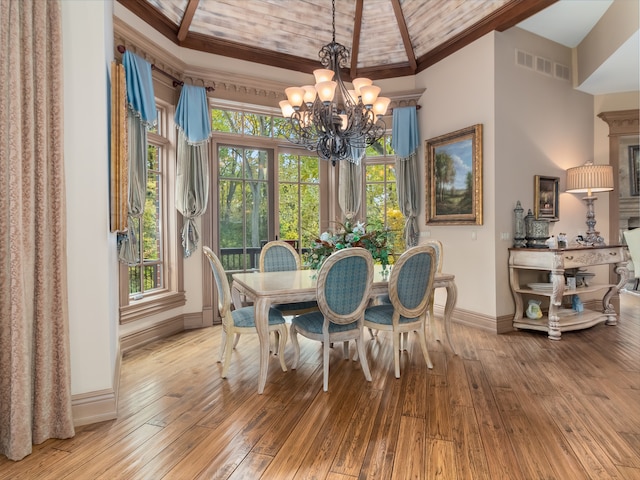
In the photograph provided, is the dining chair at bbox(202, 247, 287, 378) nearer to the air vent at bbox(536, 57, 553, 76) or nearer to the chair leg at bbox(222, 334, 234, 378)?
the chair leg at bbox(222, 334, 234, 378)

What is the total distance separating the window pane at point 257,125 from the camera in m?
5.05

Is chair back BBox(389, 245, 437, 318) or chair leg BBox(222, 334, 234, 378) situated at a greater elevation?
chair back BBox(389, 245, 437, 318)

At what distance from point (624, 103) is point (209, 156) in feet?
18.4

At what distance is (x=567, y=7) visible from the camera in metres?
4.13

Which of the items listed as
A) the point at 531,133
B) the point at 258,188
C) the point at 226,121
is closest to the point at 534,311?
the point at 531,133

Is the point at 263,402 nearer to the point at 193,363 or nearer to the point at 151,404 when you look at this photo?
the point at 151,404

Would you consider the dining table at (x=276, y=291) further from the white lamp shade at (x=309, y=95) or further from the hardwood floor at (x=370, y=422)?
Result: the white lamp shade at (x=309, y=95)

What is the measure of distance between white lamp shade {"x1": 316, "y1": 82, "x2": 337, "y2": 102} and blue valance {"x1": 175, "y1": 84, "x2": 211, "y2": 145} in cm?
187

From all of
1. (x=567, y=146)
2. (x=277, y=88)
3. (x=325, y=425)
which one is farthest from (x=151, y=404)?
(x=567, y=146)

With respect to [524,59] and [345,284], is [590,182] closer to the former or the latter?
[524,59]

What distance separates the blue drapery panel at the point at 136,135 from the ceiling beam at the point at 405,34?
10.3ft

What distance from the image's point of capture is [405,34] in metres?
5.03

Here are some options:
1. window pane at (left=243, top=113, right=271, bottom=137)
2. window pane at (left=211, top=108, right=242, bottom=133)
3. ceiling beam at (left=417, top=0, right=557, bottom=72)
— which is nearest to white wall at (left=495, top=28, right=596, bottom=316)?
ceiling beam at (left=417, top=0, right=557, bottom=72)

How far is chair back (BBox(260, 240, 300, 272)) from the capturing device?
4.08 meters
